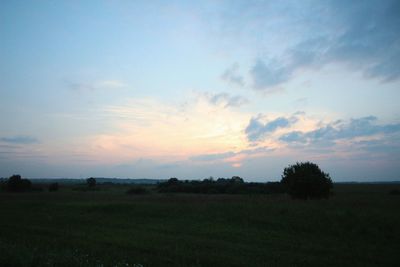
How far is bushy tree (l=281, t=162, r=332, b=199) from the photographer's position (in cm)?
4350

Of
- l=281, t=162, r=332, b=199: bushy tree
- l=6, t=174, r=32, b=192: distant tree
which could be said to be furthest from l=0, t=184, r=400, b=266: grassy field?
l=6, t=174, r=32, b=192: distant tree

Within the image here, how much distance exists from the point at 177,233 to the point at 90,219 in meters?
10.7

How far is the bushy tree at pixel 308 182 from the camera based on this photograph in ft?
143

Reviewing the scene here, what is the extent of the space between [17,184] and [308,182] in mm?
66729

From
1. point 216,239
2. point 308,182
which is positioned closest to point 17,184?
point 308,182

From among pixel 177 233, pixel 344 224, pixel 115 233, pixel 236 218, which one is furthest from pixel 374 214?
pixel 115 233

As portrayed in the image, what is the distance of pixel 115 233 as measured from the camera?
20734 millimetres

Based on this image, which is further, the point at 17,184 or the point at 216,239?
the point at 17,184

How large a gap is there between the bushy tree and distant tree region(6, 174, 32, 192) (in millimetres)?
63675

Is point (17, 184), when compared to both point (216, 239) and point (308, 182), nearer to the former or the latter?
point (308, 182)

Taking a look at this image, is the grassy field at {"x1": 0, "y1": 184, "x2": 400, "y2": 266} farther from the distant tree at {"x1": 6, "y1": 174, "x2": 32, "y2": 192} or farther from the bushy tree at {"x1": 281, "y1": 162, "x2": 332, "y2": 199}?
the distant tree at {"x1": 6, "y1": 174, "x2": 32, "y2": 192}

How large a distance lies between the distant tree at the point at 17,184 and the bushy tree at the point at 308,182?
63675mm

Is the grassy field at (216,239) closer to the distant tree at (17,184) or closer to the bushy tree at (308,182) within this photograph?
the bushy tree at (308,182)

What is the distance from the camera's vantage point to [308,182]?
43.4 meters
